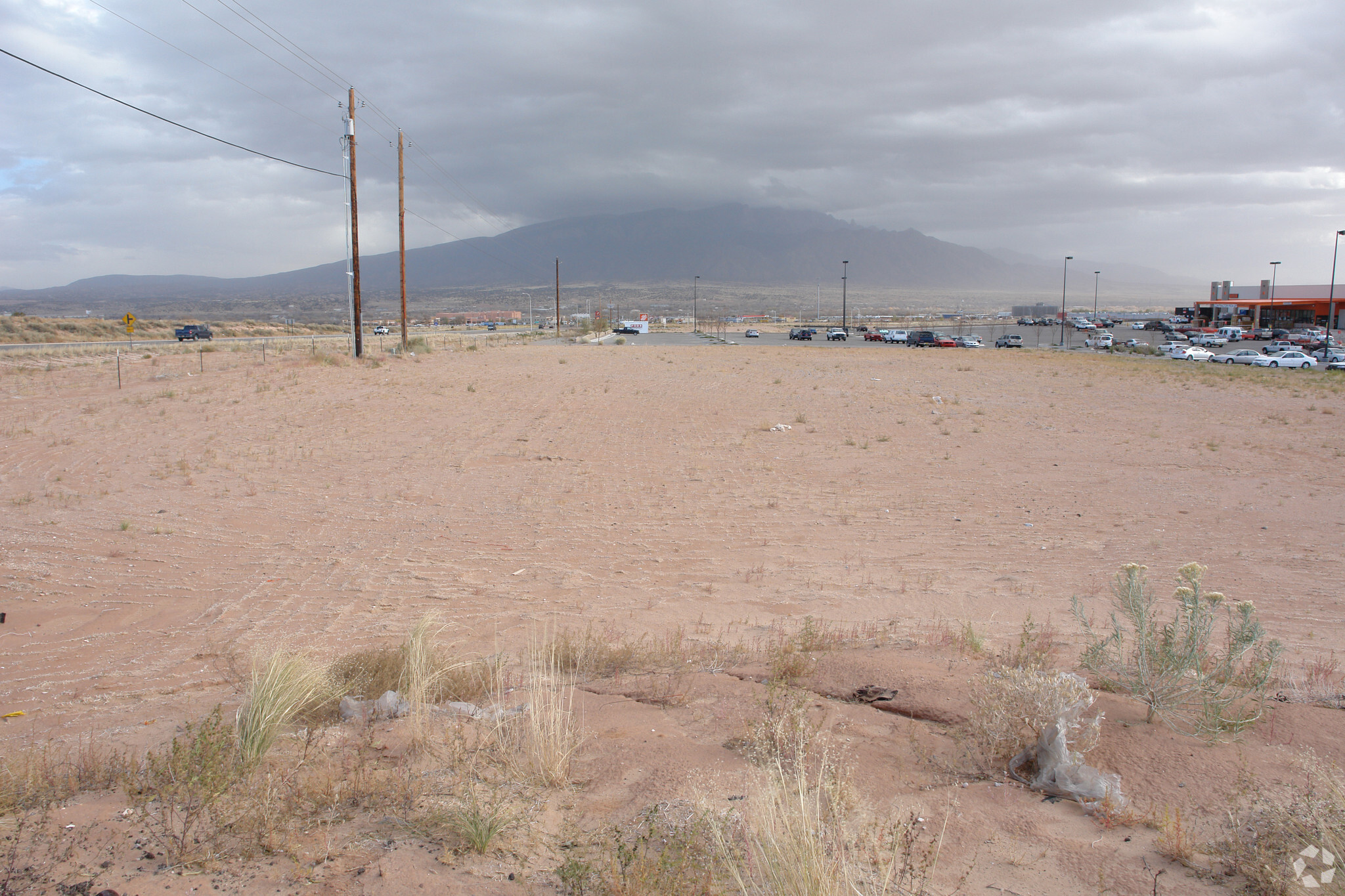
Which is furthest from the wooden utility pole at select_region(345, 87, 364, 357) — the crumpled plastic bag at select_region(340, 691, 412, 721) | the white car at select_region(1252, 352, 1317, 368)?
the white car at select_region(1252, 352, 1317, 368)

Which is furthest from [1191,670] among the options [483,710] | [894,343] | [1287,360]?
[894,343]

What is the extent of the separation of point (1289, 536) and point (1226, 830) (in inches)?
400

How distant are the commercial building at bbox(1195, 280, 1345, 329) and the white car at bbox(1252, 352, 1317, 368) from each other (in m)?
40.9

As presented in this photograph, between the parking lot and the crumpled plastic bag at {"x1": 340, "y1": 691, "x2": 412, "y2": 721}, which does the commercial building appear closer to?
the parking lot

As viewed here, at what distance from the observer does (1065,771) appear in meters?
4.33

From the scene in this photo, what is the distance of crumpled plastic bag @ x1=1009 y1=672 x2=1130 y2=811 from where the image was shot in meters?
4.21

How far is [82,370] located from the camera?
1394 inches

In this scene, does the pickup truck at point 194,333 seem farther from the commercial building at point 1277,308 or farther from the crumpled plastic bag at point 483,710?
the commercial building at point 1277,308

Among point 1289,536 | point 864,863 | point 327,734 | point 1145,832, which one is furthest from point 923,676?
point 1289,536

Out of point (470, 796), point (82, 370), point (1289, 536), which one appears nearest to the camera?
point (470, 796)

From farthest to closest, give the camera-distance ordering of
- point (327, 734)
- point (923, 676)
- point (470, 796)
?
point (923, 676) → point (327, 734) → point (470, 796)

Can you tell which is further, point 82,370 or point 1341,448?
point 82,370

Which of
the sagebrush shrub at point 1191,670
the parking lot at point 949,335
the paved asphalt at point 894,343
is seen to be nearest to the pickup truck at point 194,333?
the paved asphalt at point 894,343

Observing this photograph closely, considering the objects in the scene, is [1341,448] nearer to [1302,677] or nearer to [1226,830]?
[1302,677]
